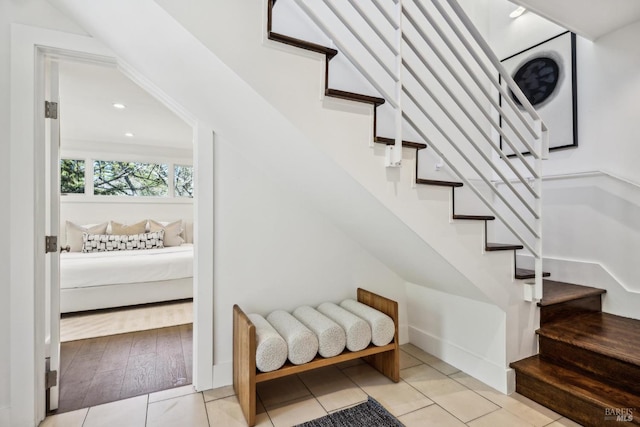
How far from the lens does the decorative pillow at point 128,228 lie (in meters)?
4.45

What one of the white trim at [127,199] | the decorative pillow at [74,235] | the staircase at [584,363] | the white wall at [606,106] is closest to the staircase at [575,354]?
the staircase at [584,363]

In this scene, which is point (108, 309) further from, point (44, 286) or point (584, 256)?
point (584, 256)

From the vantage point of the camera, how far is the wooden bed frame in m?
1.57

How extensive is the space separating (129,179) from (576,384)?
5.85 meters

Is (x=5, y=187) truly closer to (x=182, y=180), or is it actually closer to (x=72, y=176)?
(x=72, y=176)

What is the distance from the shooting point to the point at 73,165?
15.5 ft

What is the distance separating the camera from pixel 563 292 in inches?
85.1

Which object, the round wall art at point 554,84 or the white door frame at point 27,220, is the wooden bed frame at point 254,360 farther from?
the round wall art at point 554,84

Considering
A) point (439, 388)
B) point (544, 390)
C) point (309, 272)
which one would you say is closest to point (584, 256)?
point (544, 390)

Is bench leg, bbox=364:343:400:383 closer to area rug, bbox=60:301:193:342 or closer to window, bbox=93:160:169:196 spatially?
area rug, bbox=60:301:193:342

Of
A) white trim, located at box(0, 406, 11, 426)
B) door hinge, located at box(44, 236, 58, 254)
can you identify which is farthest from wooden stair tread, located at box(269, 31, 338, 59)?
white trim, located at box(0, 406, 11, 426)

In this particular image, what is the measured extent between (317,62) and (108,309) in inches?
145

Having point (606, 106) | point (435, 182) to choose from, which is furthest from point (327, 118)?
point (606, 106)

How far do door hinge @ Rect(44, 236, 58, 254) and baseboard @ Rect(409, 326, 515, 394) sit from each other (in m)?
2.52
